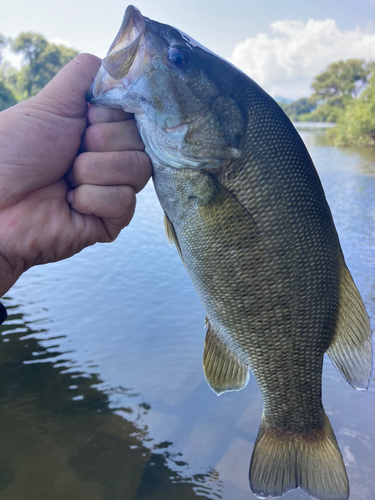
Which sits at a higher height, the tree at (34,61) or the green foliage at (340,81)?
the green foliage at (340,81)

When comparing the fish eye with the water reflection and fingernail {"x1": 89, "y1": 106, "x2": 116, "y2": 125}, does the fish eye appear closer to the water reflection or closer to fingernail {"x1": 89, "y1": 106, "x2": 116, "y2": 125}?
fingernail {"x1": 89, "y1": 106, "x2": 116, "y2": 125}

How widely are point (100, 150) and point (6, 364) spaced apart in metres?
4.70

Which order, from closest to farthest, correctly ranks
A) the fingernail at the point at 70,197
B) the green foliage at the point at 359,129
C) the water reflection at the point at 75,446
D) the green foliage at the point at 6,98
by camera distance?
1. the fingernail at the point at 70,197
2. the water reflection at the point at 75,446
3. the green foliage at the point at 359,129
4. the green foliage at the point at 6,98

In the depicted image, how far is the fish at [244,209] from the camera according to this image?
Result: 1.79 meters

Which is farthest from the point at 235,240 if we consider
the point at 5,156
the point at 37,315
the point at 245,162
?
the point at 37,315

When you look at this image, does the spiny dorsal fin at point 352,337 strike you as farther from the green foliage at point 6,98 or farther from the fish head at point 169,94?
the green foliage at point 6,98

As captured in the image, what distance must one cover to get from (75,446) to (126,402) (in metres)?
0.77

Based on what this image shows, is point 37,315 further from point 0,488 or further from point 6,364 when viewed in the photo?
point 0,488

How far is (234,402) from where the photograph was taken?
4.86 metres

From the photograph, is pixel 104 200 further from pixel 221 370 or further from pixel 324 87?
pixel 324 87

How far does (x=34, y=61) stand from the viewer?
6394cm

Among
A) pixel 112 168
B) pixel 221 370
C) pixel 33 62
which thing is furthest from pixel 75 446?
pixel 33 62

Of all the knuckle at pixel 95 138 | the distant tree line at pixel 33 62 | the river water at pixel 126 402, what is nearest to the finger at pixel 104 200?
the knuckle at pixel 95 138

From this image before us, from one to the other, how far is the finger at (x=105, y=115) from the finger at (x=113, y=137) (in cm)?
2
